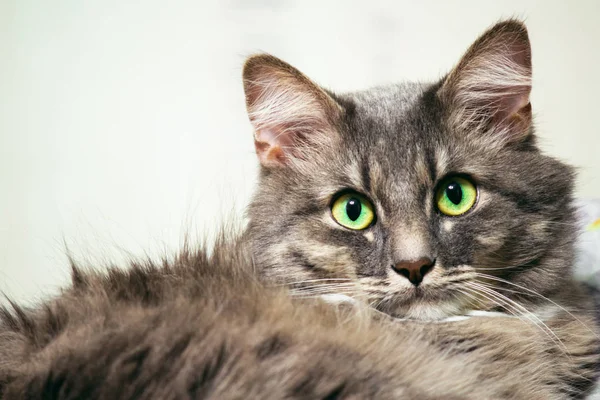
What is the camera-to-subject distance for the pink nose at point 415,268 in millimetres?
951

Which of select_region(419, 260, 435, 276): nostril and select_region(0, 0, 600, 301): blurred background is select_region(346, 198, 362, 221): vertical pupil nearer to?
select_region(419, 260, 435, 276): nostril

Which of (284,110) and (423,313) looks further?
(284,110)

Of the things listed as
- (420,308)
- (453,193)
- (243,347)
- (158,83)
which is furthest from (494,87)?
(158,83)

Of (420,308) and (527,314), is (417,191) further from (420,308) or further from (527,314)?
(527,314)

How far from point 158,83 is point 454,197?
120 centimetres

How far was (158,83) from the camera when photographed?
1.85 metres

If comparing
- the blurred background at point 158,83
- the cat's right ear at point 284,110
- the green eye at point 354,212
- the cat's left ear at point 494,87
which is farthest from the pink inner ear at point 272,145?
the blurred background at point 158,83

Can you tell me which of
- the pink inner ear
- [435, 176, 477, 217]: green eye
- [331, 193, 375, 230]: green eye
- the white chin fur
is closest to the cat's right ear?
the pink inner ear

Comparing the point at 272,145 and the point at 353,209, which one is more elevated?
the point at 272,145

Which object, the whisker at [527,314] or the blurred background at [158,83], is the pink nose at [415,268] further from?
the blurred background at [158,83]

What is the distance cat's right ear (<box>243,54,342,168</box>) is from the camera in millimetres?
1179

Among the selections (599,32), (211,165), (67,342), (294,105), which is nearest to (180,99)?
(211,165)

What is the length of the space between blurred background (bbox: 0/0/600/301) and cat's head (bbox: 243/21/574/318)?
60cm

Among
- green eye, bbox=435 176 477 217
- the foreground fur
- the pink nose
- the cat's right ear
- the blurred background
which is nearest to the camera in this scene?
the foreground fur
